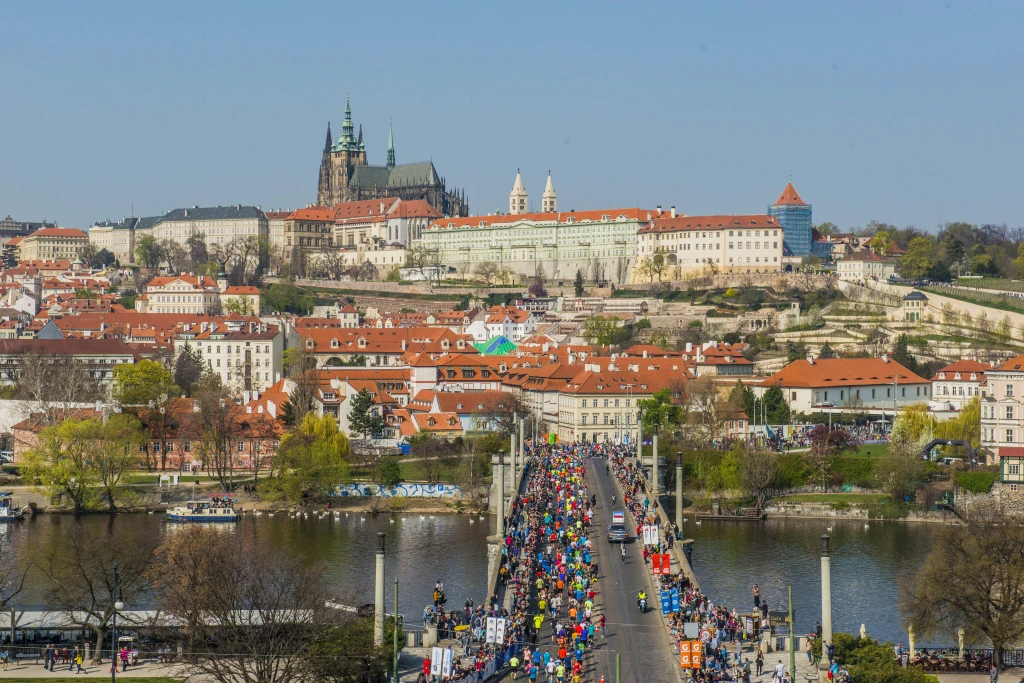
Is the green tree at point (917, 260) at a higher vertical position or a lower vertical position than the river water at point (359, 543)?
higher

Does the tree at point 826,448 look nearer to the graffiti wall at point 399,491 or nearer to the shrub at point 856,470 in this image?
the shrub at point 856,470

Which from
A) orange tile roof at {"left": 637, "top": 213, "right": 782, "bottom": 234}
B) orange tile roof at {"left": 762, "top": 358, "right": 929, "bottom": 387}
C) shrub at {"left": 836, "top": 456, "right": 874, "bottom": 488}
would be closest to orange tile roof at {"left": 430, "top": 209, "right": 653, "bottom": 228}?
orange tile roof at {"left": 637, "top": 213, "right": 782, "bottom": 234}

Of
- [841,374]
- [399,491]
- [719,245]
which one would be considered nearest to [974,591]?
[399,491]

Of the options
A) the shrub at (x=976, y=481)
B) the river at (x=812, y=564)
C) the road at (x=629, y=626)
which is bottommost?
the river at (x=812, y=564)

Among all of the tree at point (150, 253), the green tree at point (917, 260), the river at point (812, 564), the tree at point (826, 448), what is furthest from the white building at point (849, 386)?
the tree at point (150, 253)

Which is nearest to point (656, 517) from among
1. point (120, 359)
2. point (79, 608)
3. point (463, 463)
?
point (79, 608)

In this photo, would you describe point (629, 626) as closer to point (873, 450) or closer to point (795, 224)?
point (873, 450)

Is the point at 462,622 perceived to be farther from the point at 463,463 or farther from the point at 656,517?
the point at 463,463
